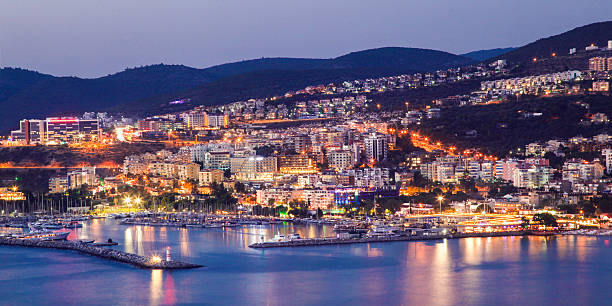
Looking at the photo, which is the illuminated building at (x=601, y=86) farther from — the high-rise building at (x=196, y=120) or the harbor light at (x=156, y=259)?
the harbor light at (x=156, y=259)

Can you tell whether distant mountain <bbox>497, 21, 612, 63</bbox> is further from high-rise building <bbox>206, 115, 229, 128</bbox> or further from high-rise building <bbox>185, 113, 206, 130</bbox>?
high-rise building <bbox>185, 113, 206, 130</bbox>

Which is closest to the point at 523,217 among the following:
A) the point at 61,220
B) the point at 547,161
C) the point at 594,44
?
the point at 547,161

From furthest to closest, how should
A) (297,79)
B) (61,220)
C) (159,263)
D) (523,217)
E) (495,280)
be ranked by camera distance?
(297,79) < (61,220) < (523,217) < (159,263) < (495,280)

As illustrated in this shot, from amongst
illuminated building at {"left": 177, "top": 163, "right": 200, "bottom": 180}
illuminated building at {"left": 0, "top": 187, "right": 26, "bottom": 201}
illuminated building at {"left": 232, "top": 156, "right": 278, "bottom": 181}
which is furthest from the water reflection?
illuminated building at {"left": 177, "top": 163, "right": 200, "bottom": 180}

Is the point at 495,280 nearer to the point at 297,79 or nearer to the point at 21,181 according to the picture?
the point at 21,181

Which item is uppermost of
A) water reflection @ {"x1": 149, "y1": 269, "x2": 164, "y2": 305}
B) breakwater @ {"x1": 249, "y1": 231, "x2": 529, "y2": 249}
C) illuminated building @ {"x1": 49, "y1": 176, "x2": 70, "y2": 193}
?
illuminated building @ {"x1": 49, "y1": 176, "x2": 70, "y2": 193}

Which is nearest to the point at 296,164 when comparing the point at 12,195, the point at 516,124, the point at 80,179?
the point at 80,179

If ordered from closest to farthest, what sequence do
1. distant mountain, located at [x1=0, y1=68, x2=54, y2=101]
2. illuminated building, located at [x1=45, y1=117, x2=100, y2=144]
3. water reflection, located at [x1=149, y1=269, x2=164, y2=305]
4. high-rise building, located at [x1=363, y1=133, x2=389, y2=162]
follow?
water reflection, located at [x1=149, y1=269, x2=164, y2=305]
high-rise building, located at [x1=363, y1=133, x2=389, y2=162]
illuminated building, located at [x1=45, y1=117, x2=100, y2=144]
distant mountain, located at [x1=0, y1=68, x2=54, y2=101]

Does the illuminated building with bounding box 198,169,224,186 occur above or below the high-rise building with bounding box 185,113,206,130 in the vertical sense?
below

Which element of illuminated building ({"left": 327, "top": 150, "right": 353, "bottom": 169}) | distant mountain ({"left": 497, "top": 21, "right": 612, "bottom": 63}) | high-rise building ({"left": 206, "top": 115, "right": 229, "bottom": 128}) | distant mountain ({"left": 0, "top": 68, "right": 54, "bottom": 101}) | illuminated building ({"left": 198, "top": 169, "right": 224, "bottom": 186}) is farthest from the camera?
distant mountain ({"left": 0, "top": 68, "right": 54, "bottom": 101})
